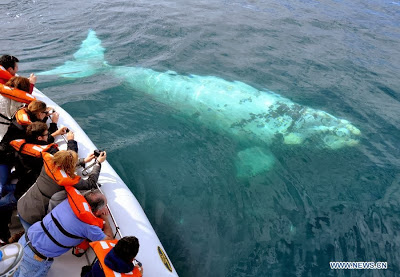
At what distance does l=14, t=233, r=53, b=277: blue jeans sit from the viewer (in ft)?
13.0

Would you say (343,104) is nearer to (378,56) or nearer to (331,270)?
(378,56)

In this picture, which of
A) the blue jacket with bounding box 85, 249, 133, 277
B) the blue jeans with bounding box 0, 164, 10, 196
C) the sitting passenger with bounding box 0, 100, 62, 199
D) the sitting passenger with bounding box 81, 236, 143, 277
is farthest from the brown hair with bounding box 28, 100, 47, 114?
the blue jacket with bounding box 85, 249, 133, 277

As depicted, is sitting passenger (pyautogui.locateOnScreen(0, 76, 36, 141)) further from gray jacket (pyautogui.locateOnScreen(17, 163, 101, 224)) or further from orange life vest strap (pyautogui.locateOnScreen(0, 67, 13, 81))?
gray jacket (pyautogui.locateOnScreen(17, 163, 101, 224))

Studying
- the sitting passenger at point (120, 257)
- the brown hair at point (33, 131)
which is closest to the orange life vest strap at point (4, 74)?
the brown hair at point (33, 131)

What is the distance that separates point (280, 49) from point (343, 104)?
5.02 metres

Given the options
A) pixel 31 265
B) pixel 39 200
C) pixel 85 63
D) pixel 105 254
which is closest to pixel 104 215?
pixel 39 200

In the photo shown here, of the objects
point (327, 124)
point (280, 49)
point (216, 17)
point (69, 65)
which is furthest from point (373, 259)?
point (216, 17)

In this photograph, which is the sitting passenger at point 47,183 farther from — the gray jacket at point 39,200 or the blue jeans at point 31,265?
the blue jeans at point 31,265

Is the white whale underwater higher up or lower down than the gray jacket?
lower down

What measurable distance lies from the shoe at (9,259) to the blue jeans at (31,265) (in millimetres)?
1471

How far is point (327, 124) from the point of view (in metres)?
8.85

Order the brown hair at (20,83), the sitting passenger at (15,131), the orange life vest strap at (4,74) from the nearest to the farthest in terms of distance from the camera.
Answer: the sitting passenger at (15,131) < the brown hair at (20,83) < the orange life vest strap at (4,74)

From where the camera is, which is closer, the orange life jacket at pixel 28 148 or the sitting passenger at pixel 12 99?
the orange life jacket at pixel 28 148

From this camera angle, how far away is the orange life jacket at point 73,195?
3838 millimetres
